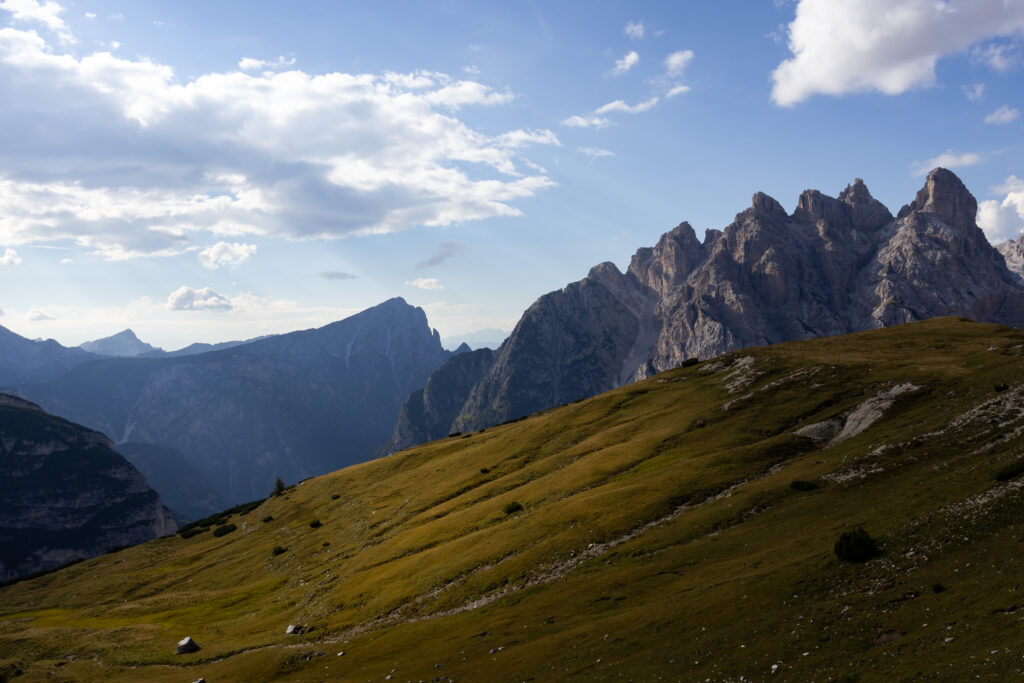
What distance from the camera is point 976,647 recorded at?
23.2 metres

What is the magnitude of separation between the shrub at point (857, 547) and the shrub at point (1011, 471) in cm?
1047

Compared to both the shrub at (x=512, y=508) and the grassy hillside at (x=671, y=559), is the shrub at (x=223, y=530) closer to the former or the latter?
the grassy hillside at (x=671, y=559)

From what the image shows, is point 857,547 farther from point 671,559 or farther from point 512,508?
point 512,508

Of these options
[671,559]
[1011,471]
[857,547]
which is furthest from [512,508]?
[1011,471]

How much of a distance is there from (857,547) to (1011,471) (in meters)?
12.8

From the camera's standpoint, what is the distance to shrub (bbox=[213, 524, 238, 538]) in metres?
128

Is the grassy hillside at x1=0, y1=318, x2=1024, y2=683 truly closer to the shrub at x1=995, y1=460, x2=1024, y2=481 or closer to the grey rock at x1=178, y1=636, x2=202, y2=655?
the shrub at x1=995, y1=460, x2=1024, y2=481

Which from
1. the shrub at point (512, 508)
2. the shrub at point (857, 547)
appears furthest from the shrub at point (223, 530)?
the shrub at point (857, 547)

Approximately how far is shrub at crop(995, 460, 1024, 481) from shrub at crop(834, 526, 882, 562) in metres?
10.5

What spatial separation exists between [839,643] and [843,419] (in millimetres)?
45668

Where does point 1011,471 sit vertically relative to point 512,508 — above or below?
above

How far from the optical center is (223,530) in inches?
5118

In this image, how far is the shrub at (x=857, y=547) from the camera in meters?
34.1

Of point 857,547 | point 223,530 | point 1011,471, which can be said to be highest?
point 1011,471
